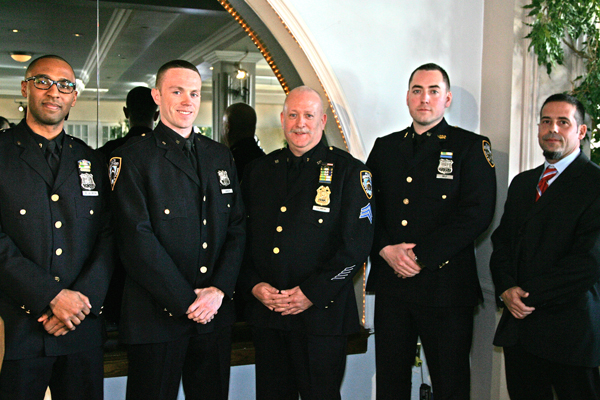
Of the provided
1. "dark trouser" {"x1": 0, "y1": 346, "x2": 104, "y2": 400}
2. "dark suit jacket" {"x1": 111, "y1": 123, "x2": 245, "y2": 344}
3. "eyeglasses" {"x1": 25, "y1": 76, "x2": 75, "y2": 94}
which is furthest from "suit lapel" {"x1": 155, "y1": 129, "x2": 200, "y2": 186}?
"dark trouser" {"x1": 0, "y1": 346, "x2": 104, "y2": 400}

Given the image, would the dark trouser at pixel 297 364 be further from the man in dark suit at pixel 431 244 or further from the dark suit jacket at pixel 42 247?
the dark suit jacket at pixel 42 247

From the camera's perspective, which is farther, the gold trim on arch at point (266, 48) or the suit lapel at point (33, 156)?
the gold trim on arch at point (266, 48)

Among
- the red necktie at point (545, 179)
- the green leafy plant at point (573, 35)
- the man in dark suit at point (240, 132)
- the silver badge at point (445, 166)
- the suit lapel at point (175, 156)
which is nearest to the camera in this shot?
the suit lapel at point (175, 156)

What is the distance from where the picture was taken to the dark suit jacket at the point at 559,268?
2.04m

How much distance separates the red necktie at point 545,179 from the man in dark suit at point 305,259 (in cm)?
69

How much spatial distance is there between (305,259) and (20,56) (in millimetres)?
1780

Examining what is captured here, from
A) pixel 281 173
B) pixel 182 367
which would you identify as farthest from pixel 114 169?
pixel 182 367

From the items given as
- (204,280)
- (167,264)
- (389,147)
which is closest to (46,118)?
(167,264)

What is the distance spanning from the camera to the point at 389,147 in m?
2.58

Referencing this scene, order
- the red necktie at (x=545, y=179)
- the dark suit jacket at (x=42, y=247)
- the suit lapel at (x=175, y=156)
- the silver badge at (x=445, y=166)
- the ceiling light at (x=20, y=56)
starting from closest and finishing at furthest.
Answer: the dark suit jacket at (x=42, y=247) < the suit lapel at (x=175, y=156) < the red necktie at (x=545, y=179) < the silver badge at (x=445, y=166) < the ceiling light at (x=20, y=56)

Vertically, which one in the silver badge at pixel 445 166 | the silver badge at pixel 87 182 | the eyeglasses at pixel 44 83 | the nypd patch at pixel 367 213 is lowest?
the nypd patch at pixel 367 213

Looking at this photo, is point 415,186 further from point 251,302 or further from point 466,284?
point 251,302

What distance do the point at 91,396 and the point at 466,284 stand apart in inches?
61.8

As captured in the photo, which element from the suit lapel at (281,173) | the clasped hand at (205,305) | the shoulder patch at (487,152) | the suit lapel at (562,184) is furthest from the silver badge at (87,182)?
the suit lapel at (562,184)
